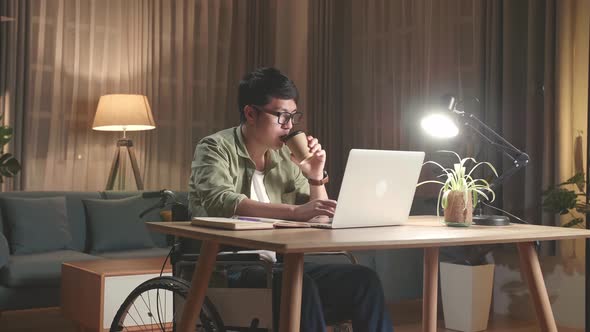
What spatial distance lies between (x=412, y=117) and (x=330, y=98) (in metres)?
0.89

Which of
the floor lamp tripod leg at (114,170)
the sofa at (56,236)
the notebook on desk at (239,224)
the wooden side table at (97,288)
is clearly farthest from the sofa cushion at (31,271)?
the notebook on desk at (239,224)

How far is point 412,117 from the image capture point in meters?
4.61

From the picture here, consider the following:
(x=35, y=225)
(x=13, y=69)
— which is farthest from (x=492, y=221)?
(x=13, y=69)

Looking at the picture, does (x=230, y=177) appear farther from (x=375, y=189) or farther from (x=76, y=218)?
(x=76, y=218)

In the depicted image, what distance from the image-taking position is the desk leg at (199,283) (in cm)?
172

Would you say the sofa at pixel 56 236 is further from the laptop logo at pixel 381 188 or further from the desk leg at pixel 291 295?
the desk leg at pixel 291 295

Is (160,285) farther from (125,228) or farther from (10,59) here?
(10,59)

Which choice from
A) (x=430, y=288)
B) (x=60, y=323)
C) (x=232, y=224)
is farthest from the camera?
(x=60, y=323)

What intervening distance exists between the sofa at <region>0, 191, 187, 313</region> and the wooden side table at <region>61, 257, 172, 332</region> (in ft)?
0.82

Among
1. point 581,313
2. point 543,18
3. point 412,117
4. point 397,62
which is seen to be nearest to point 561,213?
point 581,313

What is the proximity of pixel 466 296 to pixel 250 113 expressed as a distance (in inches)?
78.1

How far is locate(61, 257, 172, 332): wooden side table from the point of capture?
317 cm

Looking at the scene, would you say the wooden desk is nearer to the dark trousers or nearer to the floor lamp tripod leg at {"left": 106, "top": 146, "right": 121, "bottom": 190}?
the dark trousers

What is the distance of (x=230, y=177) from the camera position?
2070 millimetres
